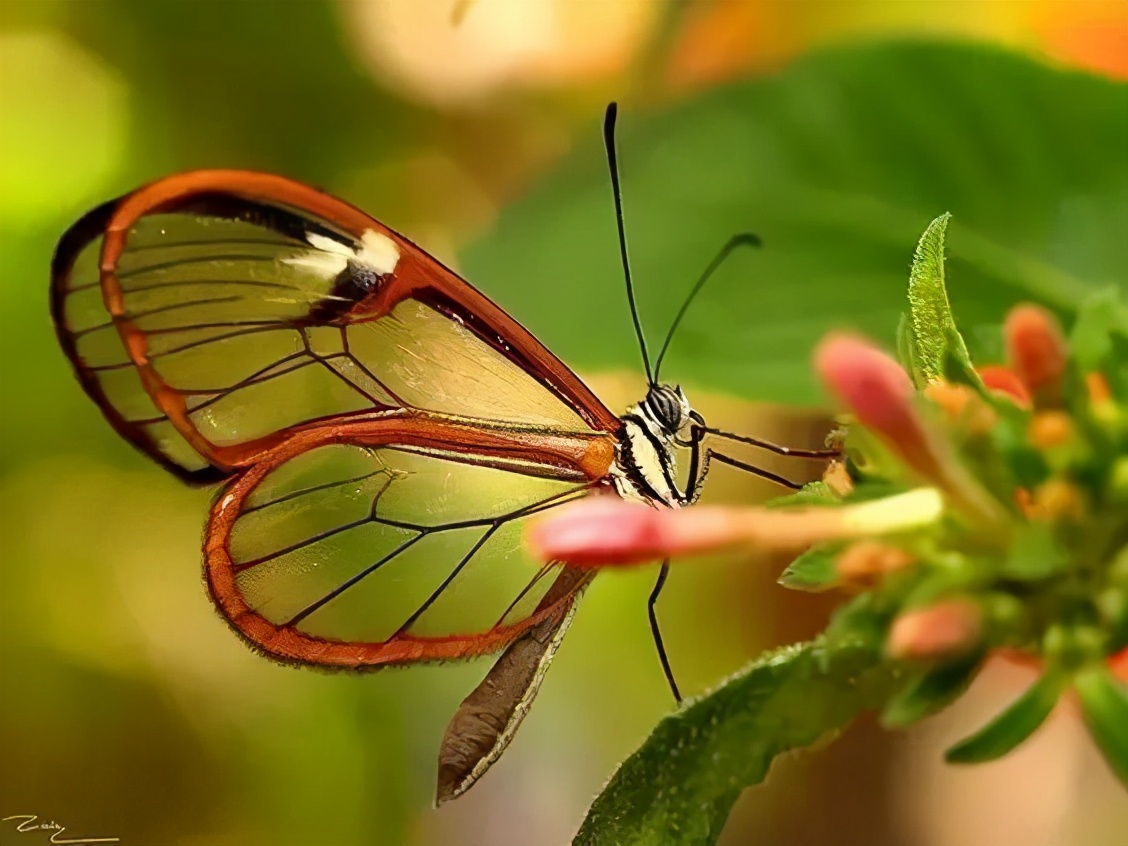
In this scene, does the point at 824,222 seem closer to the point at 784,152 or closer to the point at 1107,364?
the point at 784,152

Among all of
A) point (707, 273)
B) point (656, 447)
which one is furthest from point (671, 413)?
point (707, 273)

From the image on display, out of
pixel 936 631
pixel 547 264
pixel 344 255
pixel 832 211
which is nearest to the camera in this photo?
pixel 936 631

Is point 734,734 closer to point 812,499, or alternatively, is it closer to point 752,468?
point 812,499

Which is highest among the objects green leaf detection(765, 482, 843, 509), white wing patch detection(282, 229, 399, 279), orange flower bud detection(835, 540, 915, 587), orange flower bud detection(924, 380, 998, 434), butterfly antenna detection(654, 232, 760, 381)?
butterfly antenna detection(654, 232, 760, 381)

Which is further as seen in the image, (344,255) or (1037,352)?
(344,255)

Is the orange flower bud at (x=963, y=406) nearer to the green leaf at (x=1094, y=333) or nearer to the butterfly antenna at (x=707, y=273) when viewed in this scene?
the green leaf at (x=1094, y=333)

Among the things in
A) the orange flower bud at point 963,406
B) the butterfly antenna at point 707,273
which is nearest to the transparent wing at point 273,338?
the butterfly antenna at point 707,273

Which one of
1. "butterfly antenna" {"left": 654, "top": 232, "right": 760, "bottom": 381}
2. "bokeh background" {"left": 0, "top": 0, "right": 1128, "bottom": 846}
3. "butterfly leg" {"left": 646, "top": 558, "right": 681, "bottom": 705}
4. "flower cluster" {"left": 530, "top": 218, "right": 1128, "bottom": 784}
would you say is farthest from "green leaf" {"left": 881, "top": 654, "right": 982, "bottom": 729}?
"butterfly leg" {"left": 646, "top": 558, "right": 681, "bottom": 705}

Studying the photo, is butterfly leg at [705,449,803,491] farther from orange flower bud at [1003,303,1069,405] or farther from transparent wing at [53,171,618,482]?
orange flower bud at [1003,303,1069,405]
